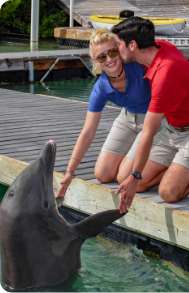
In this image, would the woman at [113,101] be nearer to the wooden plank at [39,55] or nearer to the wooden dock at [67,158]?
the wooden dock at [67,158]

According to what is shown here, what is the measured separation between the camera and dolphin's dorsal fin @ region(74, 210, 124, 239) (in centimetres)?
429

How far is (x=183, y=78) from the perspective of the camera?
4461mm

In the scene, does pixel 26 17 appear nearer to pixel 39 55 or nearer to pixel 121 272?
pixel 39 55

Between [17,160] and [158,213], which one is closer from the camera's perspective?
[158,213]

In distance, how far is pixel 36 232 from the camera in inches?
165

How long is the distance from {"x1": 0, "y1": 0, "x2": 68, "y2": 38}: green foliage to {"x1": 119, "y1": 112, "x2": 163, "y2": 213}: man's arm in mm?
23103

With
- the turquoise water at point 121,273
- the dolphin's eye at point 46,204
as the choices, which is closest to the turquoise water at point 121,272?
the turquoise water at point 121,273

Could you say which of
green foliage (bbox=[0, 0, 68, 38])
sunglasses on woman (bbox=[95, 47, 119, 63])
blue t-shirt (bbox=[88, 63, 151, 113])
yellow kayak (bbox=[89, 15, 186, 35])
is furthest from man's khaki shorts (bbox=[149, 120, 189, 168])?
green foliage (bbox=[0, 0, 68, 38])

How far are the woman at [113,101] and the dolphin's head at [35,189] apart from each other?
0.59m

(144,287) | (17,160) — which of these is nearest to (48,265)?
(144,287)

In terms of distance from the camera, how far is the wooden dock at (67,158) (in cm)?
502

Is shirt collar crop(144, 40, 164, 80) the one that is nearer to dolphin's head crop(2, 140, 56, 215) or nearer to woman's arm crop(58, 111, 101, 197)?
woman's arm crop(58, 111, 101, 197)

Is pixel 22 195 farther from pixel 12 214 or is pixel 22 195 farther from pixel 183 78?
pixel 183 78

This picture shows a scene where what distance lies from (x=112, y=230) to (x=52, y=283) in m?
1.50
